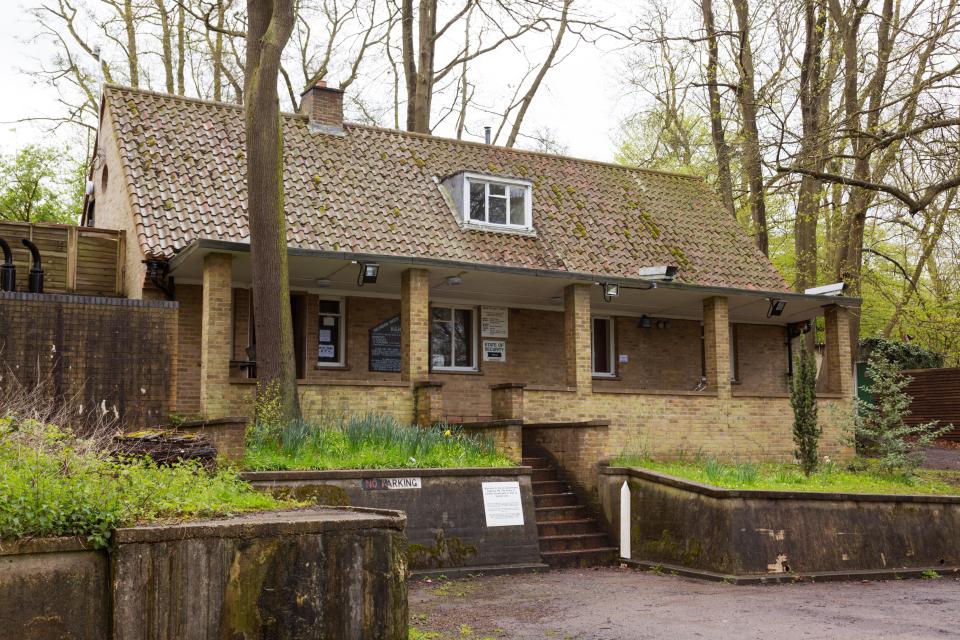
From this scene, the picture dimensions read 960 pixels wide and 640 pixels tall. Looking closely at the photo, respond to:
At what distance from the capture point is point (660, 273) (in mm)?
19328

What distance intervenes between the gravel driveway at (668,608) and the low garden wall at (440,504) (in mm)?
467

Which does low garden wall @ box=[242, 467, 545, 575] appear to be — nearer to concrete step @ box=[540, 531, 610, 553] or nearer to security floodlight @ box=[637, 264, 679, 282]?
concrete step @ box=[540, 531, 610, 553]

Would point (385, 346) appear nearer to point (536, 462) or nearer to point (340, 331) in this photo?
point (340, 331)

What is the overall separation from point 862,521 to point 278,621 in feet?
31.2

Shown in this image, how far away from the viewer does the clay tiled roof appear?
1806 centimetres

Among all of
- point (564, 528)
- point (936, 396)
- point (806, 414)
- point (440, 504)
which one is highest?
point (936, 396)

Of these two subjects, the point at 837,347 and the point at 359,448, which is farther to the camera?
the point at 837,347

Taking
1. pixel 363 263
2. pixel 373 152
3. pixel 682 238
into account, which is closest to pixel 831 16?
pixel 682 238

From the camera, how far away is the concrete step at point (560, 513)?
583 inches

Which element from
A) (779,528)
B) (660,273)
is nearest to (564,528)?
(779,528)

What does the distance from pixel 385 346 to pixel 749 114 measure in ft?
43.8

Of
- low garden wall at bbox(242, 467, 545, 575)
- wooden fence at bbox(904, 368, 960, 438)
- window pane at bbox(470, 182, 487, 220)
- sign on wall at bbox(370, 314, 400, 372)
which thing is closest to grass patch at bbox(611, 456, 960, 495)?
low garden wall at bbox(242, 467, 545, 575)

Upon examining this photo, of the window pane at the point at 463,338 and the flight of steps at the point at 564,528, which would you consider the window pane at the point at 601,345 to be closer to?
the window pane at the point at 463,338

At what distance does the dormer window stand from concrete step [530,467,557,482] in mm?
6347
